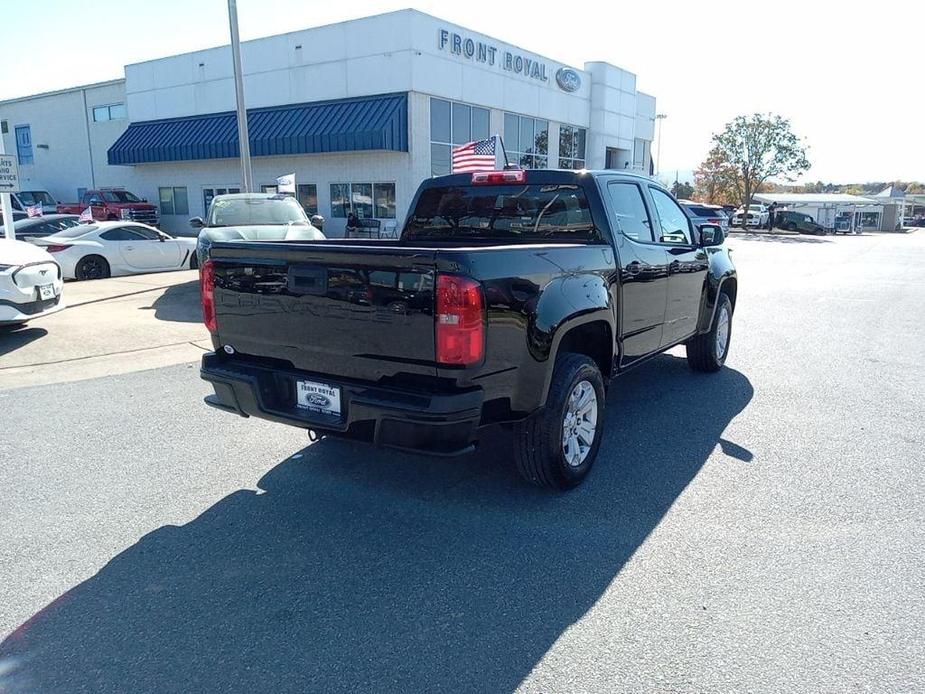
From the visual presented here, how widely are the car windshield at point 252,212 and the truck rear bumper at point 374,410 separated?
28.5ft

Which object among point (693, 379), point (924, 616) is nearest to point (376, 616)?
point (924, 616)

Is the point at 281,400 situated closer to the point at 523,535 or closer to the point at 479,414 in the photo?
the point at 479,414

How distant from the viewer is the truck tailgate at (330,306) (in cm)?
327

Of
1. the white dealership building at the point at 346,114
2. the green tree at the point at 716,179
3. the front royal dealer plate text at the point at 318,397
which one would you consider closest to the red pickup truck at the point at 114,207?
the white dealership building at the point at 346,114

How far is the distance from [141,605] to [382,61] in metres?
24.3

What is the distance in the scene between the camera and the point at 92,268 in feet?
45.2

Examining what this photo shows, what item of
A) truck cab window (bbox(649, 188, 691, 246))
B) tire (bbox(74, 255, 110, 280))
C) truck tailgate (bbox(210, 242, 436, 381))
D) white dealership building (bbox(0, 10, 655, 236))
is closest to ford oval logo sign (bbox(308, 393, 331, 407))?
truck tailgate (bbox(210, 242, 436, 381))

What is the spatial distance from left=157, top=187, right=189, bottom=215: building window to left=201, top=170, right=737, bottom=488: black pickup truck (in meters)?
29.8

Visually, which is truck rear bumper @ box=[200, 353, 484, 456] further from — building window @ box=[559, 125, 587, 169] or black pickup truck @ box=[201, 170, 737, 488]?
building window @ box=[559, 125, 587, 169]

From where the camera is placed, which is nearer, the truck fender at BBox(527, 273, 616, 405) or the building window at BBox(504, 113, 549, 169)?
the truck fender at BBox(527, 273, 616, 405)

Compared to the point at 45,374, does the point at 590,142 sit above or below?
above

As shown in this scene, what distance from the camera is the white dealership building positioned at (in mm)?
24422

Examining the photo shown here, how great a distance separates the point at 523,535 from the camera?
361cm

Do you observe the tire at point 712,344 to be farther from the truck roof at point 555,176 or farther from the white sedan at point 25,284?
the white sedan at point 25,284
